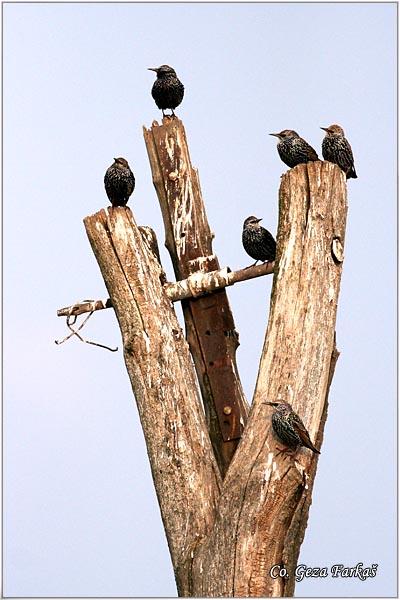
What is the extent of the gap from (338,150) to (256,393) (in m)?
2.27

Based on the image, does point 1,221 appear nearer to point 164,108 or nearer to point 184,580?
point 164,108

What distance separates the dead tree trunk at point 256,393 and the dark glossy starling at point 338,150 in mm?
781

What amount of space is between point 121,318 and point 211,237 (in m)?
1.26

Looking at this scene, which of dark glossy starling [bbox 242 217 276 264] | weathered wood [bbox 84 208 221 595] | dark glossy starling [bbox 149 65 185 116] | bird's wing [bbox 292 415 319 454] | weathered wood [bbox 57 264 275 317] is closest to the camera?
bird's wing [bbox 292 415 319 454]

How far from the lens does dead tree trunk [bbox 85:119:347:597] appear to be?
6246 millimetres

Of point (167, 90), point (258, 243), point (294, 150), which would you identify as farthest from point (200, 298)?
point (167, 90)

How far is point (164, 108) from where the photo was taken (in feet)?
28.7

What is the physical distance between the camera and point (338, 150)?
7734 millimetres

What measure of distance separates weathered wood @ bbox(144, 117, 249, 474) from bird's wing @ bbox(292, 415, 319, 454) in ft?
5.04

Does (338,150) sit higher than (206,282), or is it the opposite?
(338,150)

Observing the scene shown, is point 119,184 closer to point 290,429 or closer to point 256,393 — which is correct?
point 256,393

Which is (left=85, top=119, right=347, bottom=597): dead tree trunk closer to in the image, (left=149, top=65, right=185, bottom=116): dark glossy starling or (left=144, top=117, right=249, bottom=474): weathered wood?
(left=144, top=117, right=249, bottom=474): weathered wood

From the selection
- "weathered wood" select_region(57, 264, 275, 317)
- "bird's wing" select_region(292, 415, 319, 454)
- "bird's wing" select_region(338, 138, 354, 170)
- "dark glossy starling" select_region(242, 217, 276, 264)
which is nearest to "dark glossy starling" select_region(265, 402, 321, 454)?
"bird's wing" select_region(292, 415, 319, 454)

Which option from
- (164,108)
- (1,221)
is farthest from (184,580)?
(164,108)
